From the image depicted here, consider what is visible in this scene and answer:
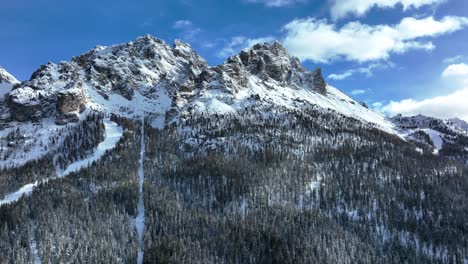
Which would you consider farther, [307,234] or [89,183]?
[89,183]

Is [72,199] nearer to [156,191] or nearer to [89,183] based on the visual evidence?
[89,183]

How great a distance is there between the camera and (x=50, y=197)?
181m

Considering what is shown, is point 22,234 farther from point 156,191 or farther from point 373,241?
point 373,241

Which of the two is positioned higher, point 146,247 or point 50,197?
point 50,197

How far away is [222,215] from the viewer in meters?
185

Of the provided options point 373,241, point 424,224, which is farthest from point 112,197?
point 424,224

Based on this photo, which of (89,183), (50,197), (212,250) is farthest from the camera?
(89,183)

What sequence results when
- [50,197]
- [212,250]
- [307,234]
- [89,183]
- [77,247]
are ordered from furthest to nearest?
[89,183]
[50,197]
[307,234]
[212,250]
[77,247]

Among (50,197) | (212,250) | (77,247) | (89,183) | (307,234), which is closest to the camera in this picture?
(77,247)

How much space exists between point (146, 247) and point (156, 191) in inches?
1624

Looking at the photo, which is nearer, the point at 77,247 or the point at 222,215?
the point at 77,247

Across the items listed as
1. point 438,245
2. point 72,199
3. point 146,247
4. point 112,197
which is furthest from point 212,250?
point 438,245

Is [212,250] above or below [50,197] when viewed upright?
below

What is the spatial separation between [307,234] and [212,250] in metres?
40.0
